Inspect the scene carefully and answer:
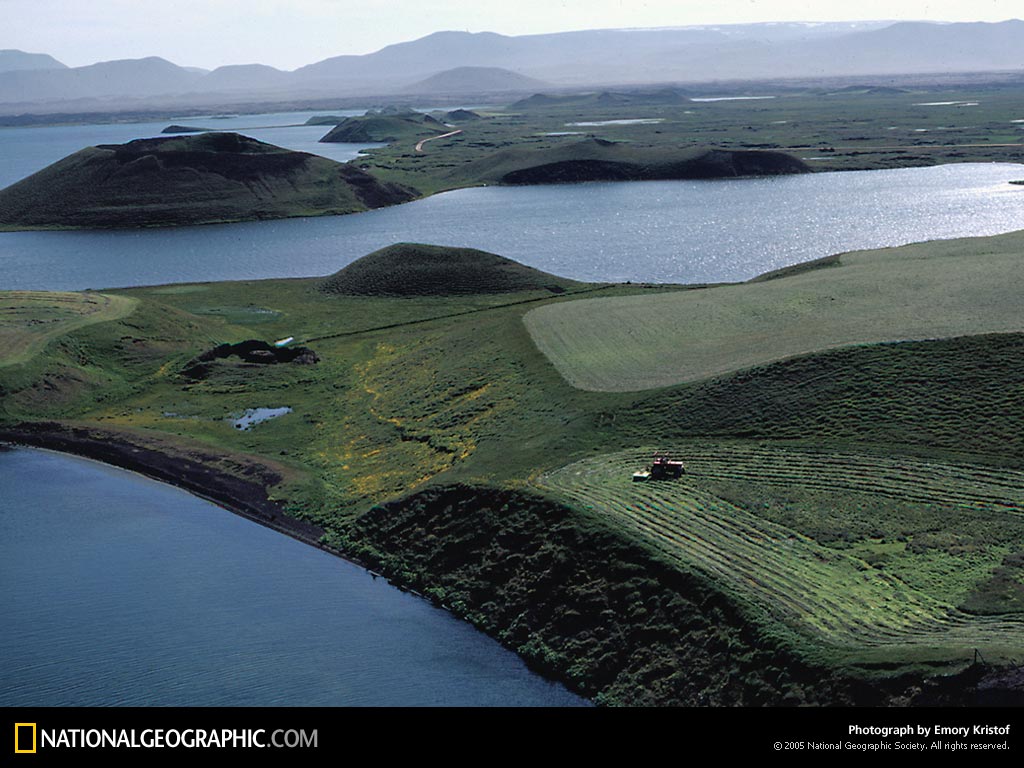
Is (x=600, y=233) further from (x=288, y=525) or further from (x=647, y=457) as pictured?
(x=288, y=525)

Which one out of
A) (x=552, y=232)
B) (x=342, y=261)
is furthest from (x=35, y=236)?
(x=552, y=232)

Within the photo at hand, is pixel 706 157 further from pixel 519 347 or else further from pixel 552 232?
pixel 519 347

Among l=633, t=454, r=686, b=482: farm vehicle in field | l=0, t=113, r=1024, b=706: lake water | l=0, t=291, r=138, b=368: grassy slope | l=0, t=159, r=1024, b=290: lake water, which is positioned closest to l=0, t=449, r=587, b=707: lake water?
l=0, t=113, r=1024, b=706: lake water

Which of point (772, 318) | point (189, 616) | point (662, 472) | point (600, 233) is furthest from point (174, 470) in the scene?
point (600, 233)

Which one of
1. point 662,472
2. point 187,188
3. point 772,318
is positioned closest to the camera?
point 662,472

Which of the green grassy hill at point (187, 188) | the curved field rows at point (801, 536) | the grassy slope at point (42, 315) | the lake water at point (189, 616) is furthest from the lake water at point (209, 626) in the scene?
the green grassy hill at point (187, 188)

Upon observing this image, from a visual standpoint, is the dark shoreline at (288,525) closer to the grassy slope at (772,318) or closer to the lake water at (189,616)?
the lake water at (189,616)

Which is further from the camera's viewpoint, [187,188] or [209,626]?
[187,188]
